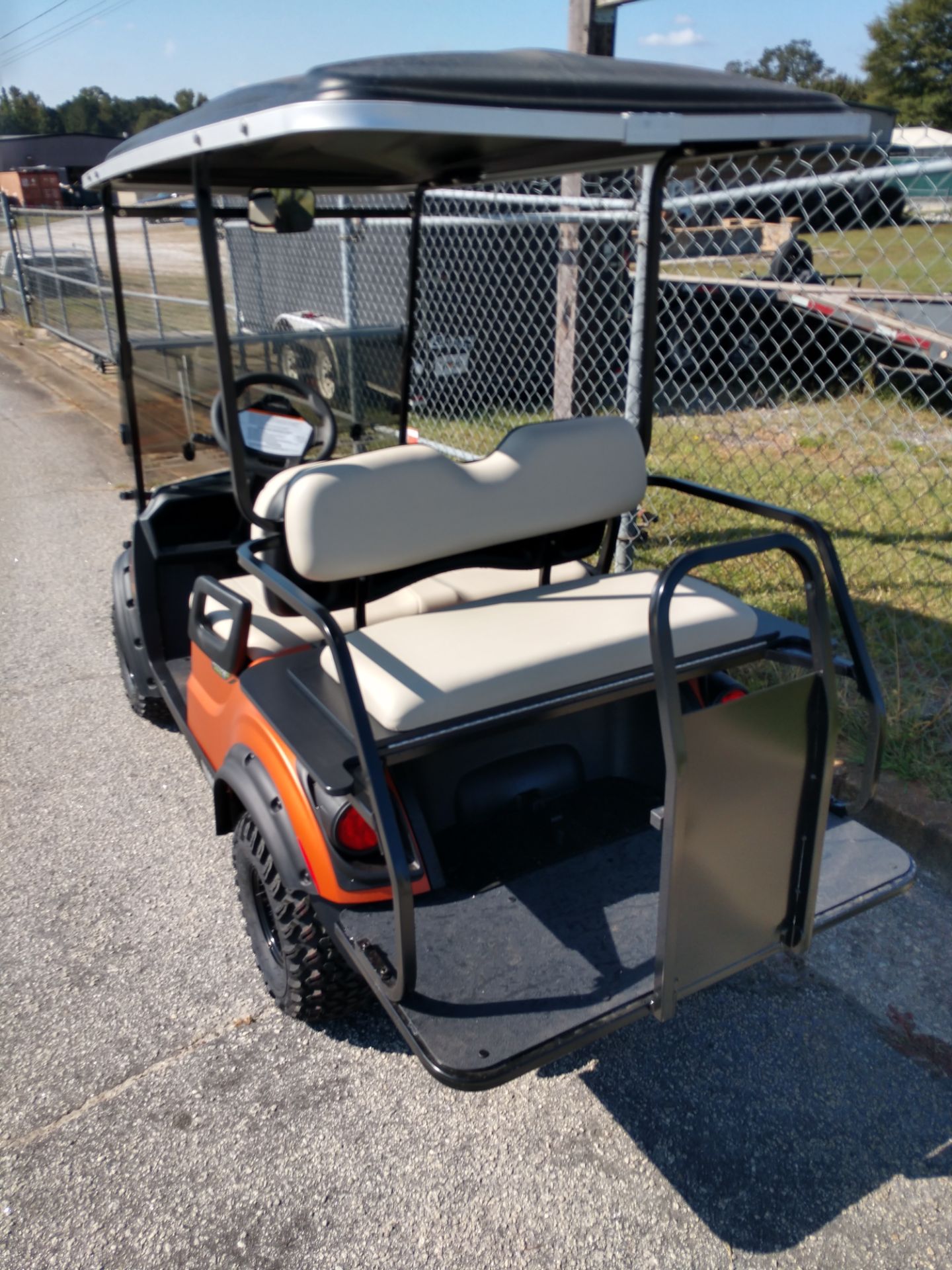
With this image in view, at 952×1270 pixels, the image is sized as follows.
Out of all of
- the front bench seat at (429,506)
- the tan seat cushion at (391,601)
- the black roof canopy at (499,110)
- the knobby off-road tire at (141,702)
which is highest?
the black roof canopy at (499,110)

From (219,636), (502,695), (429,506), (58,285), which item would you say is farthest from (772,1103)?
(58,285)

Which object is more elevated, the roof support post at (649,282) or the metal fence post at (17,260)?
the roof support post at (649,282)

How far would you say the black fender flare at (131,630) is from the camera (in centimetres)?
321

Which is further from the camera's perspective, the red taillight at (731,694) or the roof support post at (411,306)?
the roof support post at (411,306)

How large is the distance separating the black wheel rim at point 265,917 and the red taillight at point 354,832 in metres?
0.42

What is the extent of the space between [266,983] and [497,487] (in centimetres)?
133

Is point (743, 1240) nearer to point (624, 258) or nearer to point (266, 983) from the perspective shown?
point (266, 983)

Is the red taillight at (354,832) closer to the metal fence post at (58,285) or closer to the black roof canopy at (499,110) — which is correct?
the black roof canopy at (499,110)

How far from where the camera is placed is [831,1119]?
200 cm

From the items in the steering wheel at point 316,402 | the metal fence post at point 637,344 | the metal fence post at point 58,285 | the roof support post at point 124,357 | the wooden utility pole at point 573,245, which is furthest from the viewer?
the metal fence post at point 58,285

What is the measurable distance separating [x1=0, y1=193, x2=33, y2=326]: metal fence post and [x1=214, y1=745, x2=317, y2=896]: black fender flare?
13.7m

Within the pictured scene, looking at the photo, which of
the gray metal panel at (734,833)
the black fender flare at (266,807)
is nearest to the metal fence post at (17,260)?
the black fender flare at (266,807)

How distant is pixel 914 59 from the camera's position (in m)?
55.4

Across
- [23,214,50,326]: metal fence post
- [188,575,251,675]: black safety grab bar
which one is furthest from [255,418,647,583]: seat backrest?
[23,214,50,326]: metal fence post
